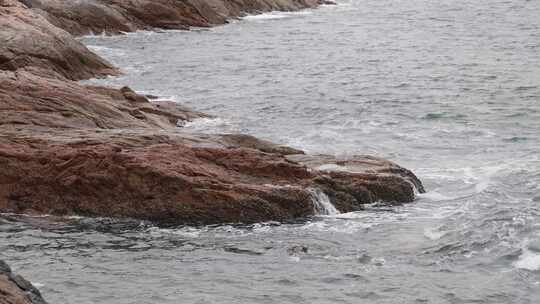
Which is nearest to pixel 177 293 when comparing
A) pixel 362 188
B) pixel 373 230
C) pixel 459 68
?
pixel 373 230

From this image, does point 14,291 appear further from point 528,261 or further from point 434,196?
point 434,196

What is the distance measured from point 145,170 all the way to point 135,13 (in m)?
35.8

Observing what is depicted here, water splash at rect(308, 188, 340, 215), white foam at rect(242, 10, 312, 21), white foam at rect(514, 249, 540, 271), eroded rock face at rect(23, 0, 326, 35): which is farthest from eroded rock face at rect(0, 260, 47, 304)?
white foam at rect(242, 10, 312, 21)

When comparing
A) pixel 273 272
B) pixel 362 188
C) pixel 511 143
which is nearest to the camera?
pixel 273 272

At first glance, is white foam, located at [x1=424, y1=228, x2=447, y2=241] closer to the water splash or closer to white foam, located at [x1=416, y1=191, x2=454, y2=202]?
the water splash

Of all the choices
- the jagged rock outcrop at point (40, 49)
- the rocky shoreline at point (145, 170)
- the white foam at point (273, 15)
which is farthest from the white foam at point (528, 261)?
the white foam at point (273, 15)

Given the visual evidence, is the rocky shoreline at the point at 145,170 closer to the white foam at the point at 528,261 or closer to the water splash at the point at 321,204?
the water splash at the point at 321,204

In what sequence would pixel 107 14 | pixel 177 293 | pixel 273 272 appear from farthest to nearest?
pixel 107 14
pixel 273 272
pixel 177 293

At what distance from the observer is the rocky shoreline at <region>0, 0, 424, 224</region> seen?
19891mm

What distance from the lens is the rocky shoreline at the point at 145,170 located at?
19891 mm

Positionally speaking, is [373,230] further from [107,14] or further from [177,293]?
[107,14]

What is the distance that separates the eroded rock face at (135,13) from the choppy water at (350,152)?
1.60m

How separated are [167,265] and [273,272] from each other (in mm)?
1969

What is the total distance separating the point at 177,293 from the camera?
52.9 ft
